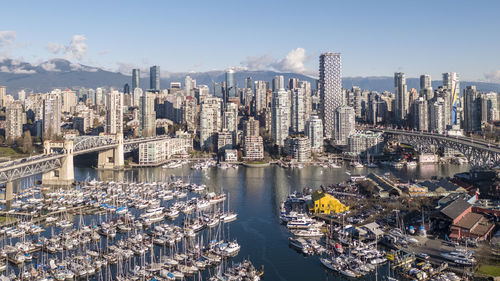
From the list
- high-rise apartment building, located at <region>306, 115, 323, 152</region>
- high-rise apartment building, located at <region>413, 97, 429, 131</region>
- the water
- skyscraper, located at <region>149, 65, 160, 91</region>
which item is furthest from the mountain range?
the water

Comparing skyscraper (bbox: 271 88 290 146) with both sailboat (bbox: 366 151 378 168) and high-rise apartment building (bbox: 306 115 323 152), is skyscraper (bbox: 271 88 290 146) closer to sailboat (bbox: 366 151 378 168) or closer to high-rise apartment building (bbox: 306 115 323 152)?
high-rise apartment building (bbox: 306 115 323 152)

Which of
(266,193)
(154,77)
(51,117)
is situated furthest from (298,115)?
(154,77)

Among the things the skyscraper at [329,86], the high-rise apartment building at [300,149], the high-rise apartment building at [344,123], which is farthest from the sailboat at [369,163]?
the skyscraper at [329,86]

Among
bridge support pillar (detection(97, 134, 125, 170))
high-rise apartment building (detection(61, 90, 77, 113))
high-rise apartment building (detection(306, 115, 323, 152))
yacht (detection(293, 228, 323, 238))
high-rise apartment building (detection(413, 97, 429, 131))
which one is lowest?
yacht (detection(293, 228, 323, 238))

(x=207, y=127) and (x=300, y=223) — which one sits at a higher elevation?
(x=207, y=127)

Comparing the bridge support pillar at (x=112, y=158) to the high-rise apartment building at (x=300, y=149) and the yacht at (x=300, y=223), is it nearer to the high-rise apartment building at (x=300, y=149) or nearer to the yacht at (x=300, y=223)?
the high-rise apartment building at (x=300, y=149)

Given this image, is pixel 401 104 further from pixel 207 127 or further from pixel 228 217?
pixel 228 217
